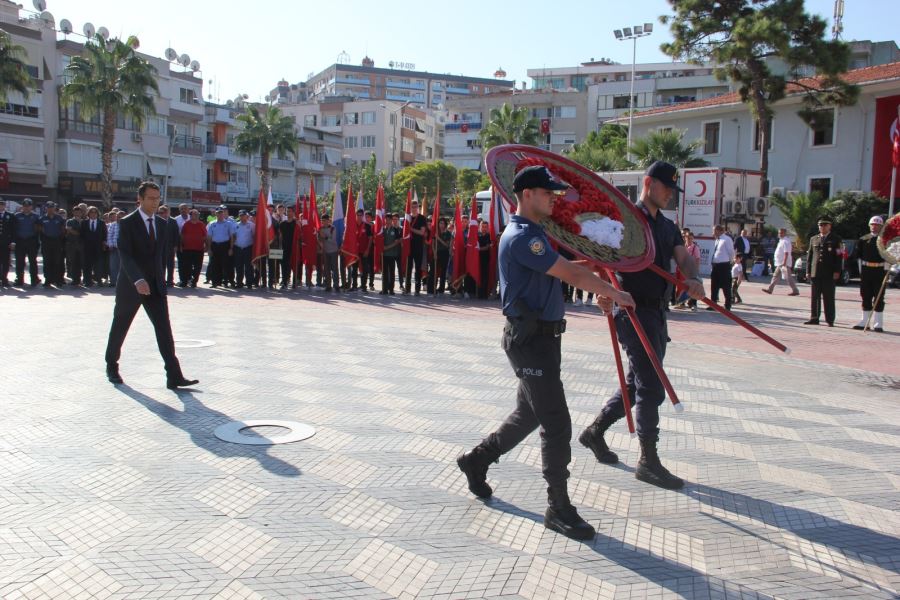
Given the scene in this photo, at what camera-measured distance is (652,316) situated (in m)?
5.07

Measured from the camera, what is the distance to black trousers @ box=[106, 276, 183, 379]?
7.34 m

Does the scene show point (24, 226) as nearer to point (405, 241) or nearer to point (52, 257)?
point (52, 257)

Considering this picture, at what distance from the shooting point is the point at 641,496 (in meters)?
4.86

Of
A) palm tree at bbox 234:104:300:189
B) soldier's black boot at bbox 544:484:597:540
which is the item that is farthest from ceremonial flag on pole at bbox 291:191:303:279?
palm tree at bbox 234:104:300:189

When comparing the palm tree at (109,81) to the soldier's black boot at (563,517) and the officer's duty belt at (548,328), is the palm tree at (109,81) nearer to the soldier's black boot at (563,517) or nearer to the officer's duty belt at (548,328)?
the officer's duty belt at (548,328)

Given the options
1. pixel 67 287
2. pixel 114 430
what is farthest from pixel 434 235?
pixel 114 430

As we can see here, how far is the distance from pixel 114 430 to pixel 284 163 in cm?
6745

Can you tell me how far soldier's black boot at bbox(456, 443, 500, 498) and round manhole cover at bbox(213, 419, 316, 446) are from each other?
5.32 ft

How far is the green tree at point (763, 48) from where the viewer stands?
107 ft

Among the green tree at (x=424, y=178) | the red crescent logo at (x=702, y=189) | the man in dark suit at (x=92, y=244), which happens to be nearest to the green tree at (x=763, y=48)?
the red crescent logo at (x=702, y=189)

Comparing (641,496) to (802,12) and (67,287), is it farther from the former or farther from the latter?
(802,12)

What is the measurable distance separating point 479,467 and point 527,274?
4.10 feet

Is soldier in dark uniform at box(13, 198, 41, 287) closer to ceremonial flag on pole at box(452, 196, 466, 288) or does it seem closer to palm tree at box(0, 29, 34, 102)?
ceremonial flag on pole at box(452, 196, 466, 288)

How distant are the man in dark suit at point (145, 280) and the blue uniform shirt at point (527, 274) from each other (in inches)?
164
